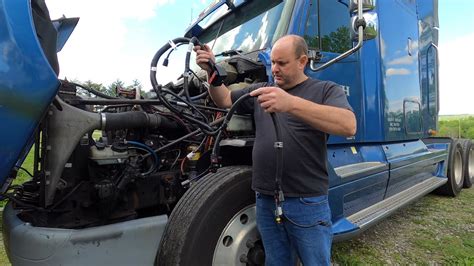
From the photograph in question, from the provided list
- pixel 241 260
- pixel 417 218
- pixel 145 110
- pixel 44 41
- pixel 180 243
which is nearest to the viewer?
pixel 44 41

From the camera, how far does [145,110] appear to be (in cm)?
258

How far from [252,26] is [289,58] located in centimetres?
151

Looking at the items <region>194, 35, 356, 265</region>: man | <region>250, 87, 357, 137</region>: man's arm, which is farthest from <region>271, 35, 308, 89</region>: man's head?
<region>250, 87, 357, 137</region>: man's arm

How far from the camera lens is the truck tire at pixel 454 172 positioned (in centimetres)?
618

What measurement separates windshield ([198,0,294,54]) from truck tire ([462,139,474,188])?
18.8ft

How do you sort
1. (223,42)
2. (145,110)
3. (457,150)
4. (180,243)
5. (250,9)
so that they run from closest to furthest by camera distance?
(180,243) → (145,110) → (250,9) → (223,42) → (457,150)

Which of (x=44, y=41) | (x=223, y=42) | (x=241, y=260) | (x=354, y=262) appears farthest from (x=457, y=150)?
(x=44, y=41)

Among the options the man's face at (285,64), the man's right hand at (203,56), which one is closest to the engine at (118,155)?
the man's right hand at (203,56)

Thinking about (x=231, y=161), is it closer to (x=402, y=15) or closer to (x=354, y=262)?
(x=354, y=262)

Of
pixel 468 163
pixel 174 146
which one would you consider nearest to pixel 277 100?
pixel 174 146

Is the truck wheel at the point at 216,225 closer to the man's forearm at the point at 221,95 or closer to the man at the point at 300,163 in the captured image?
the man at the point at 300,163

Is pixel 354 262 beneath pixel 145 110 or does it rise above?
beneath

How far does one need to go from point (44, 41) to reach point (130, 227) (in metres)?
1.13

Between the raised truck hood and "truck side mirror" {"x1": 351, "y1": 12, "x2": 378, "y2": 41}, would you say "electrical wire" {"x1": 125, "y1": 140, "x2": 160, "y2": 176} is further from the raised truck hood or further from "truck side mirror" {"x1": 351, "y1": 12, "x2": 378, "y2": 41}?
"truck side mirror" {"x1": 351, "y1": 12, "x2": 378, "y2": 41}
